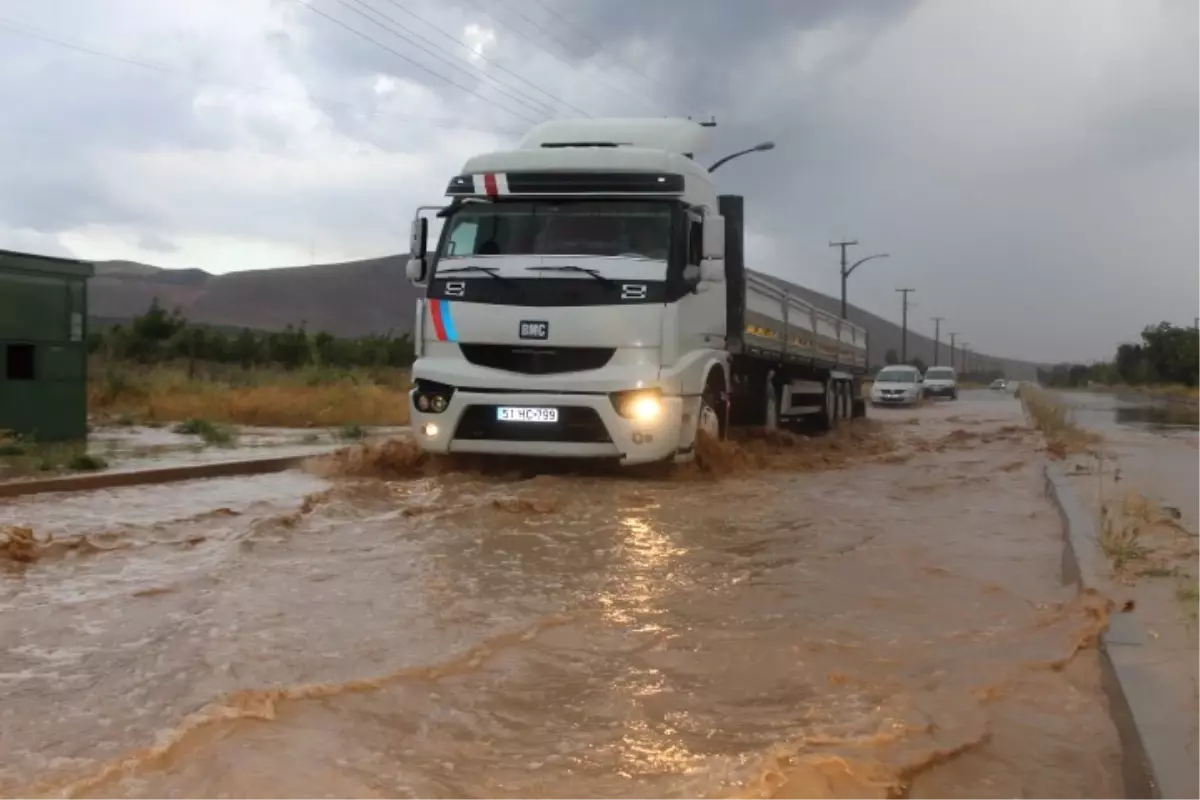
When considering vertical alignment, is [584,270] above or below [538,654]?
above

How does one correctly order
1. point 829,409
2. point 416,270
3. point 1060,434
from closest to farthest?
point 416,270, point 829,409, point 1060,434

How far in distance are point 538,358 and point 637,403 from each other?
34.6 inches

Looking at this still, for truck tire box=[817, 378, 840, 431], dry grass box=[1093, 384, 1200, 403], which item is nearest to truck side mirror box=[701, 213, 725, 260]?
truck tire box=[817, 378, 840, 431]

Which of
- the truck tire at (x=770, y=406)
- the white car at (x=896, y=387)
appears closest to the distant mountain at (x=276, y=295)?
the white car at (x=896, y=387)

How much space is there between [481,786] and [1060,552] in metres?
5.24

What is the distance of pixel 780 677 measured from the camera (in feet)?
13.8

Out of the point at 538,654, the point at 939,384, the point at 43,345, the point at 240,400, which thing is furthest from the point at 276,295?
the point at 538,654

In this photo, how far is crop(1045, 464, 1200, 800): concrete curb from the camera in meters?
3.09

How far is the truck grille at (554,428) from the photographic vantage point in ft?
29.4

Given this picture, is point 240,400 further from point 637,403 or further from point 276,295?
point 276,295

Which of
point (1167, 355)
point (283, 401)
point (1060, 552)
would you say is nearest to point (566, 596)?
point (1060, 552)

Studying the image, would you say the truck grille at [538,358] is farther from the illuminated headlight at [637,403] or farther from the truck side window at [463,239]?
the truck side window at [463,239]

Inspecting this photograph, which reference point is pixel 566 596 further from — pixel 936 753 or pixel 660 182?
pixel 660 182

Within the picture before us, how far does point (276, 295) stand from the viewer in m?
113
